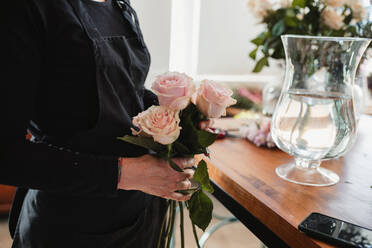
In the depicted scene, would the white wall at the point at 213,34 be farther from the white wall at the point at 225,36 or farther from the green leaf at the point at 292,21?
the green leaf at the point at 292,21

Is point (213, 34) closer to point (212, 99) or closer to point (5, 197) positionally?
point (5, 197)

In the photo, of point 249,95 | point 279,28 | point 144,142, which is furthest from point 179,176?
point 249,95

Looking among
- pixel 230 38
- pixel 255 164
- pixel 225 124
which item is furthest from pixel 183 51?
pixel 255 164

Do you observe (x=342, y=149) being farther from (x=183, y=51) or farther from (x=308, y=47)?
(x=183, y=51)

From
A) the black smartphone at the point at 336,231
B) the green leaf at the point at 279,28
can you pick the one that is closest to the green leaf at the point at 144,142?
the black smartphone at the point at 336,231

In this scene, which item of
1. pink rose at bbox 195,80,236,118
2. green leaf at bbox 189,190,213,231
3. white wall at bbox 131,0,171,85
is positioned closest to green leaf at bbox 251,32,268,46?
pink rose at bbox 195,80,236,118

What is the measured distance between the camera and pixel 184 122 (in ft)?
2.47

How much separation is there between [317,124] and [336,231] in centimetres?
33

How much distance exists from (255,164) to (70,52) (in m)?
0.65

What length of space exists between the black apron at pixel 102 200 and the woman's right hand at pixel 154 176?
5 centimetres

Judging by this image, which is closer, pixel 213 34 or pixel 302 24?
pixel 302 24

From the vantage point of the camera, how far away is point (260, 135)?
1.28 m

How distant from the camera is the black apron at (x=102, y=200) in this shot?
77cm

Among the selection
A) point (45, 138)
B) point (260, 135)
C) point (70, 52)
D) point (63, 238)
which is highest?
point (70, 52)
